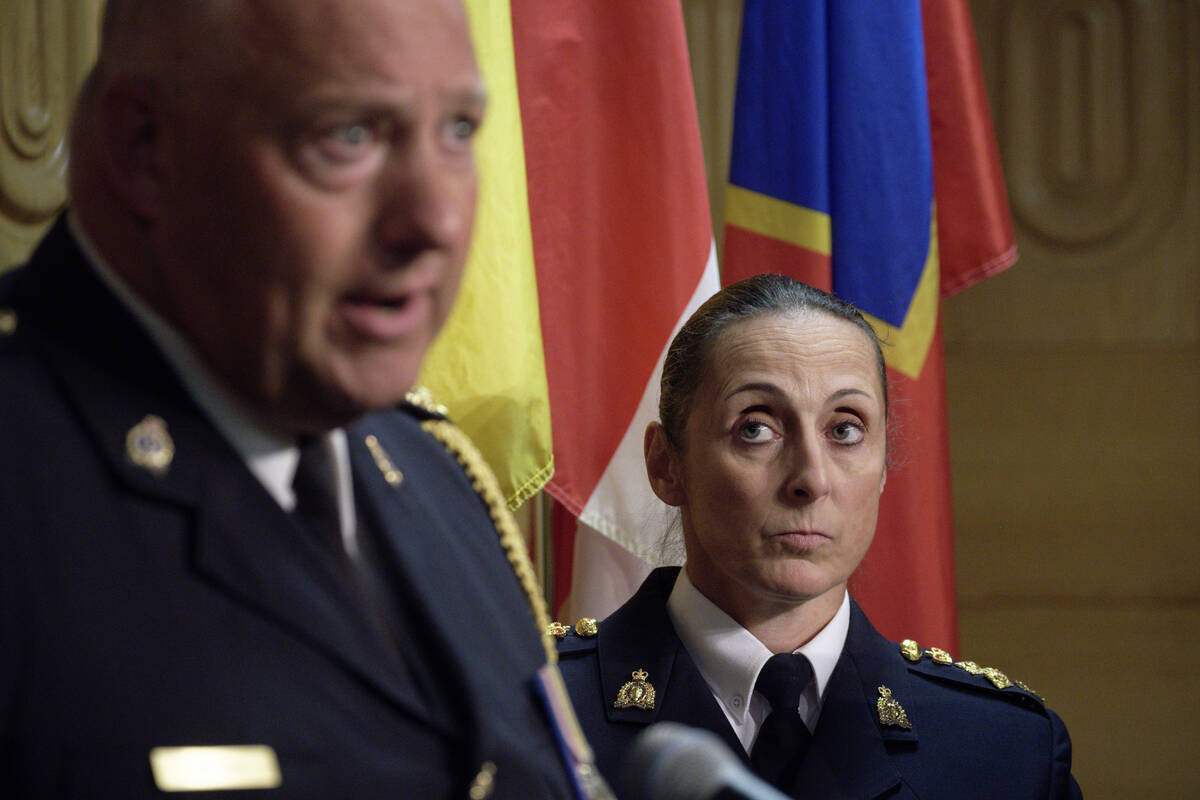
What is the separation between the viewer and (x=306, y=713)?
0.54 metres

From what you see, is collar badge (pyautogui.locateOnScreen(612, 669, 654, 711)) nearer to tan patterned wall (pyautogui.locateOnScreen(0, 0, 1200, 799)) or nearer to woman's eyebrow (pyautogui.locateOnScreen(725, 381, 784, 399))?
woman's eyebrow (pyautogui.locateOnScreen(725, 381, 784, 399))

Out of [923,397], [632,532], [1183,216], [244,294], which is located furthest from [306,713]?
[1183,216]

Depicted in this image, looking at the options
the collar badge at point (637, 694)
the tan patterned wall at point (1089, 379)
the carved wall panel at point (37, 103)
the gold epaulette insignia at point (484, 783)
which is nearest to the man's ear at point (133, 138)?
the gold epaulette insignia at point (484, 783)

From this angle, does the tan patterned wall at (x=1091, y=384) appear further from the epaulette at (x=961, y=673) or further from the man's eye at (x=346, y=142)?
the man's eye at (x=346, y=142)

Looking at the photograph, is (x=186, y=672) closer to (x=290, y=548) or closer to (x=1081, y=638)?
(x=290, y=548)

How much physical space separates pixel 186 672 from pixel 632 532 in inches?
55.4


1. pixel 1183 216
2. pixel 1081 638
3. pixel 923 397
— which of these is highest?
pixel 1183 216

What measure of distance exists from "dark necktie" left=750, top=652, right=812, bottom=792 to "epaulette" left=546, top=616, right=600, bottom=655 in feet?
0.68

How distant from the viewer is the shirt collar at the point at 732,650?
1.31 m

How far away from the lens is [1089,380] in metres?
2.80

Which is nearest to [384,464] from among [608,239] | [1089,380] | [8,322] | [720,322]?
[8,322]

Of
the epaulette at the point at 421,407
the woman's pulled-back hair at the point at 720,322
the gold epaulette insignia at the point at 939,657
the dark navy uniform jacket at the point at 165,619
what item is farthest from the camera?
the gold epaulette insignia at the point at 939,657

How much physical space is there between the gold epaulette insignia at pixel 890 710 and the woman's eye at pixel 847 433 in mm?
237

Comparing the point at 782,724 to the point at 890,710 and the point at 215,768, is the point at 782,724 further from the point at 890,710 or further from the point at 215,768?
the point at 215,768
